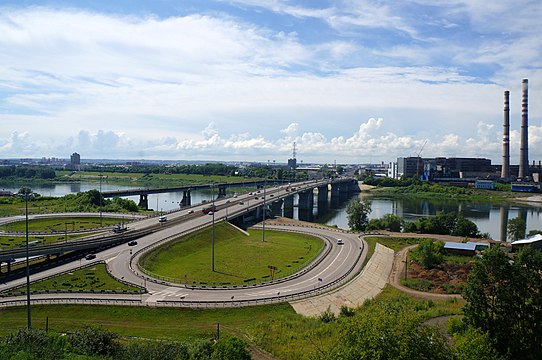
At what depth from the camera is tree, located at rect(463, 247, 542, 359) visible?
1042 inches

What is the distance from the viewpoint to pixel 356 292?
41.6m

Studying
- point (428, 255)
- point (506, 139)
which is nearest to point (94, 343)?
point (428, 255)

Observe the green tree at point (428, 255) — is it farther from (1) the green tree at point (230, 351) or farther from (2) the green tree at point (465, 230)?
(1) the green tree at point (230, 351)

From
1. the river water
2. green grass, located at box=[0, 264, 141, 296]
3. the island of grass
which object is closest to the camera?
green grass, located at box=[0, 264, 141, 296]

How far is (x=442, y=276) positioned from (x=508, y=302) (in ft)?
71.3

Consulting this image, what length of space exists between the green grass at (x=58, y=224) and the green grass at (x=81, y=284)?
86.6 feet

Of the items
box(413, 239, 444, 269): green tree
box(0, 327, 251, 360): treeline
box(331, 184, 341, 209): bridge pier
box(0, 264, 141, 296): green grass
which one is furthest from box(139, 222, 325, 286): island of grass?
box(331, 184, 341, 209): bridge pier

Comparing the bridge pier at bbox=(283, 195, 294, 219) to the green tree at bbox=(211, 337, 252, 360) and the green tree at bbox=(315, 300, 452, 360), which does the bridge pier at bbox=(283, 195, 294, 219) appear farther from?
the green tree at bbox=(315, 300, 452, 360)

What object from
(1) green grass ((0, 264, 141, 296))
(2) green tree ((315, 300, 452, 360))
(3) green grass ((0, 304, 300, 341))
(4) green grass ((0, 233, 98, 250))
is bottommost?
(3) green grass ((0, 304, 300, 341))

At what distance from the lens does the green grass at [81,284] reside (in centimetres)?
3744

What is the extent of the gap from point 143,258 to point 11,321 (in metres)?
18.5

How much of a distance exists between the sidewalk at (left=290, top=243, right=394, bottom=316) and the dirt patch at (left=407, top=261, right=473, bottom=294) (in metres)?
3.03

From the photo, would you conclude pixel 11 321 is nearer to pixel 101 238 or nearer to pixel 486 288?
pixel 101 238

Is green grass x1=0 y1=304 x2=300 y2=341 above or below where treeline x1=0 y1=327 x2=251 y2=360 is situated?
below
